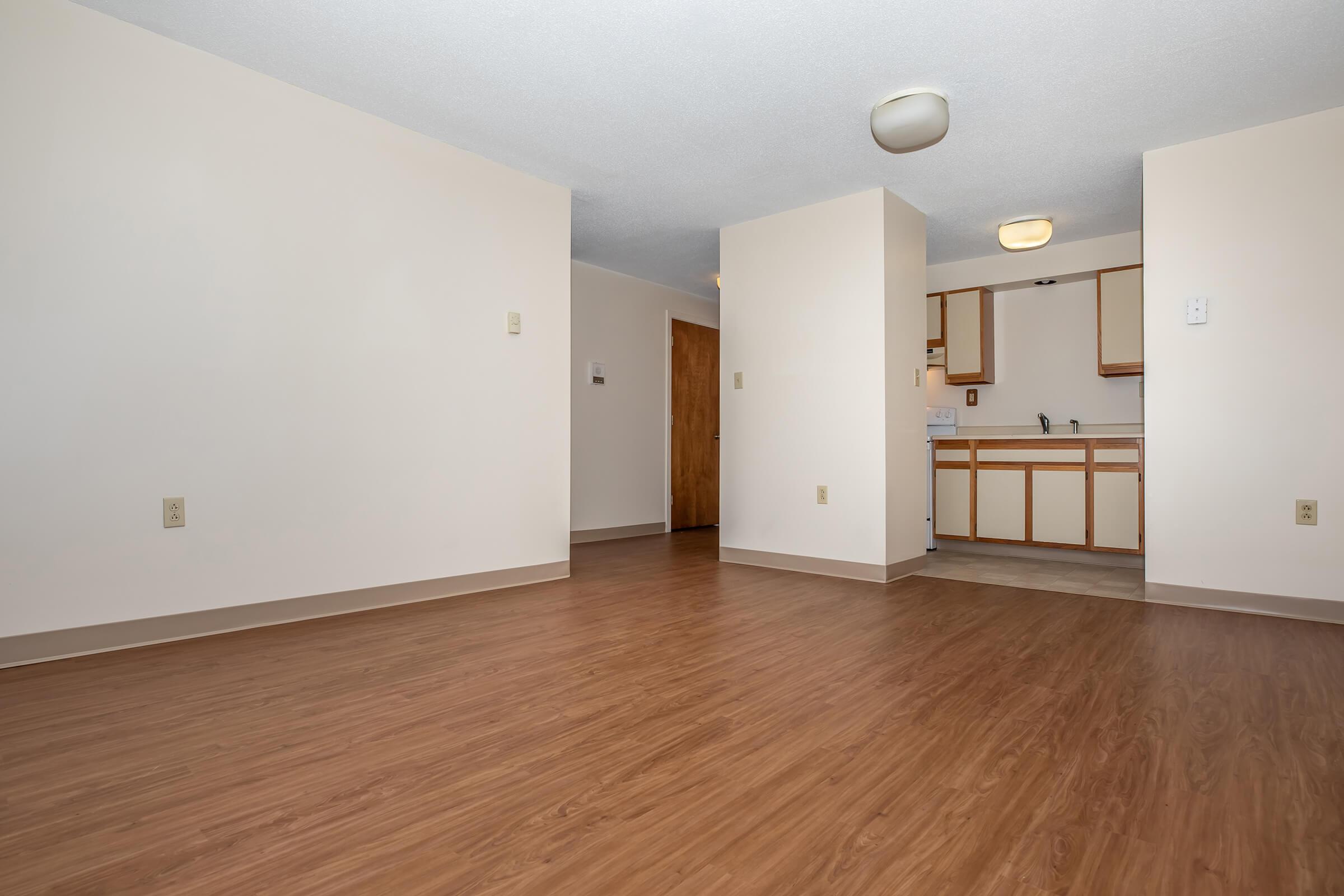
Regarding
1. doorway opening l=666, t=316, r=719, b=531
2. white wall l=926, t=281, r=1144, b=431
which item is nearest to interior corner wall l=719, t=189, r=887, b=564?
doorway opening l=666, t=316, r=719, b=531

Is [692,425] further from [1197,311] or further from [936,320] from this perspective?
[1197,311]

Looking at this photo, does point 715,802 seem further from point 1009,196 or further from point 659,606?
point 1009,196

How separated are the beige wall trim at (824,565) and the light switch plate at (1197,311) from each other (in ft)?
6.49

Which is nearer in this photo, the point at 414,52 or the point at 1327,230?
the point at 414,52

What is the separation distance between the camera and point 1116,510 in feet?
15.5

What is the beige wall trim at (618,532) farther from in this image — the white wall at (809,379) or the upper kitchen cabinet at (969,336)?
the upper kitchen cabinet at (969,336)

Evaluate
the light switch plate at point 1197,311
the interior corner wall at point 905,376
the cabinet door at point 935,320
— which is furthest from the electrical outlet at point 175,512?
the cabinet door at point 935,320

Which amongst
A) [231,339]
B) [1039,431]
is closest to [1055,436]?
[1039,431]

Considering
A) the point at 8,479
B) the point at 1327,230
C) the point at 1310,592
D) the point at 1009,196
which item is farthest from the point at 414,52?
the point at 1310,592

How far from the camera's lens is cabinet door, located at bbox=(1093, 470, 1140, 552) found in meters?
4.65

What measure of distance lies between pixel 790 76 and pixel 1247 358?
259 centimetres

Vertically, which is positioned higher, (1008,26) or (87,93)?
(1008,26)

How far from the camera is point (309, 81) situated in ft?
10.2

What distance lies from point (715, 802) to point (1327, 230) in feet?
12.6
